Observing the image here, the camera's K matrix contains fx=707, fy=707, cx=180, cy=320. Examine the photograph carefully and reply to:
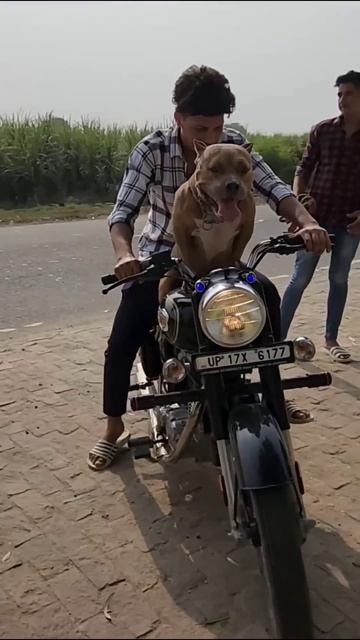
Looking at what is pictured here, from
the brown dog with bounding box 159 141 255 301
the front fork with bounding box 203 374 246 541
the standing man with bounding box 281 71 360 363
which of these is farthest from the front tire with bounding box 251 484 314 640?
the standing man with bounding box 281 71 360 363

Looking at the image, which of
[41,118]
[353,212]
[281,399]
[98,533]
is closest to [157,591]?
[98,533]

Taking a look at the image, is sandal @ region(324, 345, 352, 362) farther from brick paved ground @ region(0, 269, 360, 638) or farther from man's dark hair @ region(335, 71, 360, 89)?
man's dark hair @ region(335, 71, 360, 89)

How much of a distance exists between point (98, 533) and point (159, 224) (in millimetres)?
1369

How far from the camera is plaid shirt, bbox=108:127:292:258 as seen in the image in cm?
307

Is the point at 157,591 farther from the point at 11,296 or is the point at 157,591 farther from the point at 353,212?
the point at 11,296

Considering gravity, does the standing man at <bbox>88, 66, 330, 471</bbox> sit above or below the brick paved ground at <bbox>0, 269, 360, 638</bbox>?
above

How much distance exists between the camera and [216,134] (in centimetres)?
288

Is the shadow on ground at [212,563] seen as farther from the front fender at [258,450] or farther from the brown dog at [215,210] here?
the brown dog at [215,210]

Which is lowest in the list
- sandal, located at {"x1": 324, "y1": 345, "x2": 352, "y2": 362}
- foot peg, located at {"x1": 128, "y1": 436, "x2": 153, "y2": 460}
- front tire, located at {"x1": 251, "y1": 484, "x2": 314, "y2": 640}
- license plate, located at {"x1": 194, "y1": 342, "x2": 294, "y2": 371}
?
sandal, located at {"x1": 324, "y1": 345, "x2": 352, "y2": 362}

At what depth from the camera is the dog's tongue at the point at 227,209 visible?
7.88ft

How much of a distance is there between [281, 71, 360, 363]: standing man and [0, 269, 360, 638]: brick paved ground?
2.82 feet

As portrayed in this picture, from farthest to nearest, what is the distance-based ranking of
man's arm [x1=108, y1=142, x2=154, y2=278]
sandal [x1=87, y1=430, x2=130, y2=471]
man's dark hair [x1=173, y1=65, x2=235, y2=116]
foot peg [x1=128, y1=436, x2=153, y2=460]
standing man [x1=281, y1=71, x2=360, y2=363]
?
standing man [x1=281, y1=71, x2=360, y2=363]
sandal [x1=87, y1=430, x2=130, y2=471]
foot peg [x1=128, y1=436, x2=153, y2=460]
man's arm [x1=108, y1=142, x2=154, y2=278]
man's dark hair [x1=173, y1=65, x2=235, y2=116]

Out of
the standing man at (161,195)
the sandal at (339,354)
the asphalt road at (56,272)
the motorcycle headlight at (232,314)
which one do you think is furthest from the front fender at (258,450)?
the asphalt road at (56,272)

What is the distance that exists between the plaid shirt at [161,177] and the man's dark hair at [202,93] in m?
0.23
